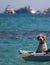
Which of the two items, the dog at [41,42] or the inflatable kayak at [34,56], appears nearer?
the dog at [41,42]

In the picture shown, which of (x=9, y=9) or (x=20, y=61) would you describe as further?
(x=9, y=9)

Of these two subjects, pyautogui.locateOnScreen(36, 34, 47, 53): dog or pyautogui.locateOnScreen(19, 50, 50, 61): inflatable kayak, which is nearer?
pyautogui.locateOnScreen(36, 34, 47, 53): dog

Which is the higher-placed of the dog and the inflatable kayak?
the dog

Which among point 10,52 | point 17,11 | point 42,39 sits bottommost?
point 17,11

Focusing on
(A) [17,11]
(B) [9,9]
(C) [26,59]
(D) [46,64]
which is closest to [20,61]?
(C) [26,59]

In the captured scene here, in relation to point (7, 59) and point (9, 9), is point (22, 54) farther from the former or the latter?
point (9, 9)

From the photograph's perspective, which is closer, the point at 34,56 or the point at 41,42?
the point at 41,42

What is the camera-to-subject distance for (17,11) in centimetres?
14200

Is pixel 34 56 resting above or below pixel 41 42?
below

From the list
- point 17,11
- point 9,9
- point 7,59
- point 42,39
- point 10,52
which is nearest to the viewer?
point 42,39

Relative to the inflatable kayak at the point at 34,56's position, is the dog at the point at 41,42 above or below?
above

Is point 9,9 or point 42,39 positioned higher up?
point 42,39

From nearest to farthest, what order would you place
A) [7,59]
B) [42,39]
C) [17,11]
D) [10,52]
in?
[42,39] → [7,59] → [10,52] → [17,11]

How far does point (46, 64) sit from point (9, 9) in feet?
385
